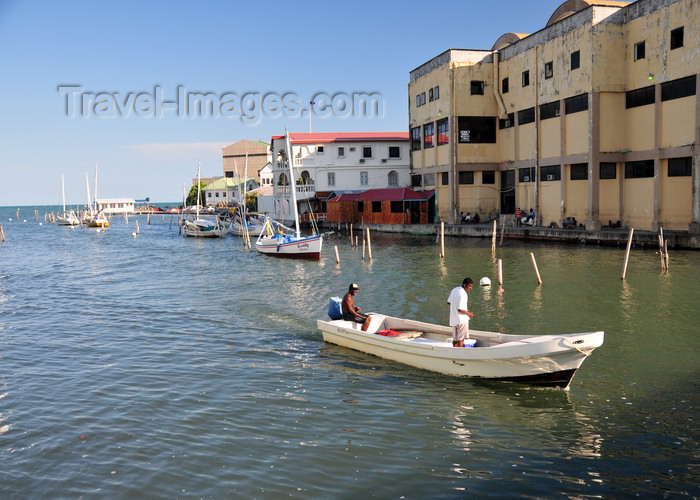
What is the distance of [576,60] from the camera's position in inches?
1682

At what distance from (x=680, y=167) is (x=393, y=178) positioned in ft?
124

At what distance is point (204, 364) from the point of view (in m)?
15.7

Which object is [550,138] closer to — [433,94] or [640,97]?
[640,97]

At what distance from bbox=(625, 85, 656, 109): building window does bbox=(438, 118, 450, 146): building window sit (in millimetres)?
16688

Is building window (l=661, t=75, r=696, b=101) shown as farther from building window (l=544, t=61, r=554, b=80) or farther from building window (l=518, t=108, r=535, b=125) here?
building window (l=518, t=108, r=535, b=125)

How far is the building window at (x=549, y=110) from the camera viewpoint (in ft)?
150

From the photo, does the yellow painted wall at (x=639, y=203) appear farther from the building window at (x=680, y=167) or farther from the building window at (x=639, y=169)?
the building window at (x=680, y=167)

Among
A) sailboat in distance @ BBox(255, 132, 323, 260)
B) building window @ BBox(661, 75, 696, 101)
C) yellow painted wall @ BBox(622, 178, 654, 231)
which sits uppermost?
building window @ BBox(661, 75, 696, 101)

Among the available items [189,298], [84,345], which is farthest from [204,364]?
[189,298]

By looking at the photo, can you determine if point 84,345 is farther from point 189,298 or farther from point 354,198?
point 354,198

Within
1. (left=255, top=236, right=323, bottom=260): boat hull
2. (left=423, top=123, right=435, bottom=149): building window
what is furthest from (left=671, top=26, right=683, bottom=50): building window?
(left=423, top=123, right=435, bottom=149): building window

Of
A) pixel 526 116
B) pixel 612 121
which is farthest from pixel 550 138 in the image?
pixel 612 121

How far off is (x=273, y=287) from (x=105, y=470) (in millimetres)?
20109

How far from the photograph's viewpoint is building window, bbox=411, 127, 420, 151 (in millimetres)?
62188
